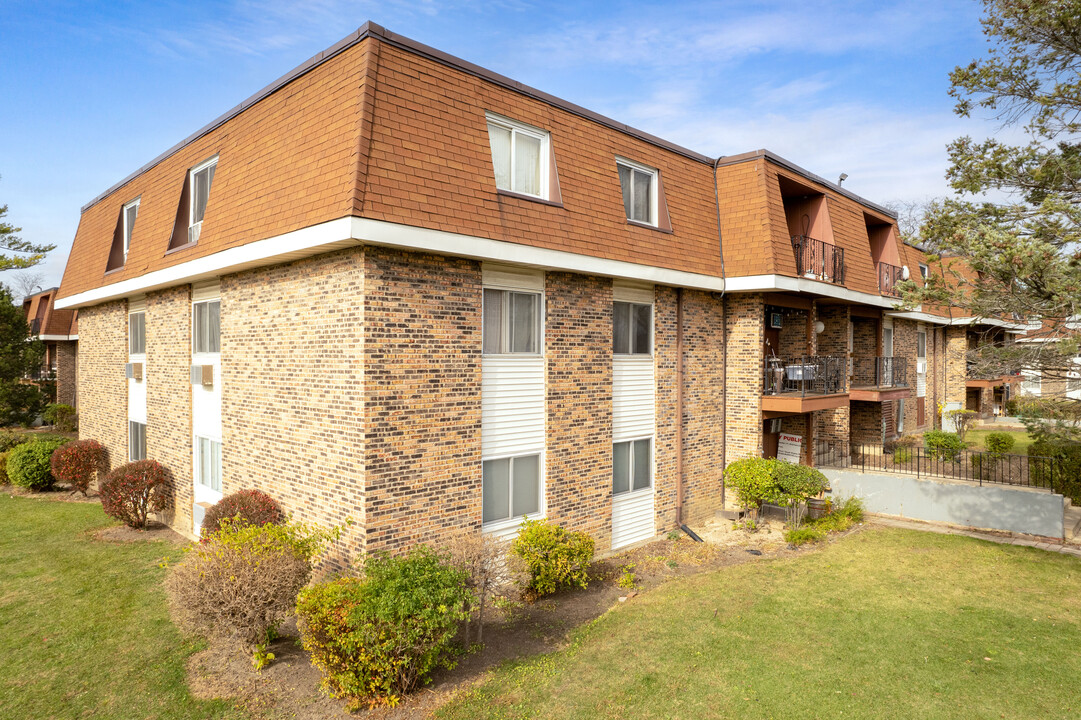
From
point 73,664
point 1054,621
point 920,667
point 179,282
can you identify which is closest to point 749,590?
point 920,667

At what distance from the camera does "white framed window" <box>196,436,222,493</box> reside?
10.9 metres

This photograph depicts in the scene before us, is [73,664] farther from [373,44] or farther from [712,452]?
[712,452]

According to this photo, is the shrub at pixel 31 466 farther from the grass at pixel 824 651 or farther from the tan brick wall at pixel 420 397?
the grass at pixel 824 651

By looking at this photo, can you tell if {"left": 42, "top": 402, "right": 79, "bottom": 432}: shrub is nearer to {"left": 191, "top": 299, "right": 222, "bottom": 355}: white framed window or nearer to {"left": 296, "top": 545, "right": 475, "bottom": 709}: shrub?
{"left": 191, "top": 299, "right": 222, "bottom": 355}: white framed window

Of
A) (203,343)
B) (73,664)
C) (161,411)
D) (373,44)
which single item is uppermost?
(373,44)

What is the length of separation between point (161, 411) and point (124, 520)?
2378 millimetres

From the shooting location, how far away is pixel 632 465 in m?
11.5

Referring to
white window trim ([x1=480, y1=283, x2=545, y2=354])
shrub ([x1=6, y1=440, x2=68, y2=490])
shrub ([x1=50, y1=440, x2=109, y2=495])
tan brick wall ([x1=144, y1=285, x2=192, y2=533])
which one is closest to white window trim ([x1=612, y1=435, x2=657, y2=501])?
white window trim ([x1=480, y1=283, x2=545, y2=354])

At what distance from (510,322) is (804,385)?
7.75 meters

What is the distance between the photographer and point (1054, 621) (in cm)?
786

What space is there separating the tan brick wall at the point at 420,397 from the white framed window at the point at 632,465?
138 inches

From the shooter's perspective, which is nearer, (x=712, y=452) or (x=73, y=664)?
(x=73, y=664)

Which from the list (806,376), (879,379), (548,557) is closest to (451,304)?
(548,557)

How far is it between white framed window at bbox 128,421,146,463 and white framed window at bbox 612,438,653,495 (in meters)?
11.3
